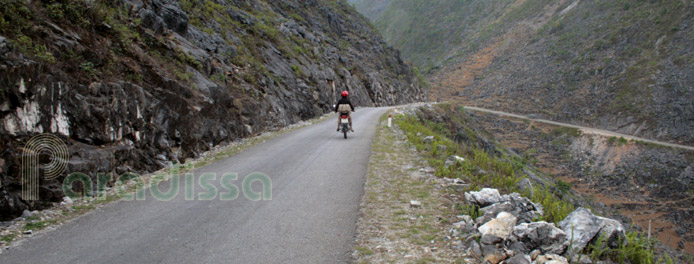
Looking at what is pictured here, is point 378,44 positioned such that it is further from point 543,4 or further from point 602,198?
point 543,4

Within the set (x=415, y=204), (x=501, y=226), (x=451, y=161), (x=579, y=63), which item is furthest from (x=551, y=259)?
(x=579, y=63)

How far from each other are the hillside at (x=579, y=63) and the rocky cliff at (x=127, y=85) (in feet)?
139

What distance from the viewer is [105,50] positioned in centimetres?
893

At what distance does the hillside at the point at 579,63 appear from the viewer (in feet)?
140

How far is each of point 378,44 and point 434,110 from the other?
29710 millimetres

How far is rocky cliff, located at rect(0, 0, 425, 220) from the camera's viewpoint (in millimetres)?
6211

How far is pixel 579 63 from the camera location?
5856cm

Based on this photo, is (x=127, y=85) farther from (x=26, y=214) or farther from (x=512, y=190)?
(x=512, y=190)

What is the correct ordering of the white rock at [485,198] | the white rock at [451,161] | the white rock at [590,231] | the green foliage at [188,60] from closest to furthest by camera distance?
the white rock at [590,231] < the white rock at [485,198] < the white rock at [451,161] < the green foliage at [188,60]

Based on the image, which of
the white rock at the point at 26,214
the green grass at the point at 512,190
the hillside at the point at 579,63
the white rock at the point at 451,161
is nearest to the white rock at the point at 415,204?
the green grass at the point at 512,190

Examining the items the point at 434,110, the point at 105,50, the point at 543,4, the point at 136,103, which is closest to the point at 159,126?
the point at 136,103

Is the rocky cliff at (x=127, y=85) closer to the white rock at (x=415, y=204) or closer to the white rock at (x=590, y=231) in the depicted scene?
the white rock at (x=415, y=204)

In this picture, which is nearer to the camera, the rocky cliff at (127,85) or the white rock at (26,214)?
the white rock at (26,214)

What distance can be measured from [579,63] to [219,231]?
66780mm
